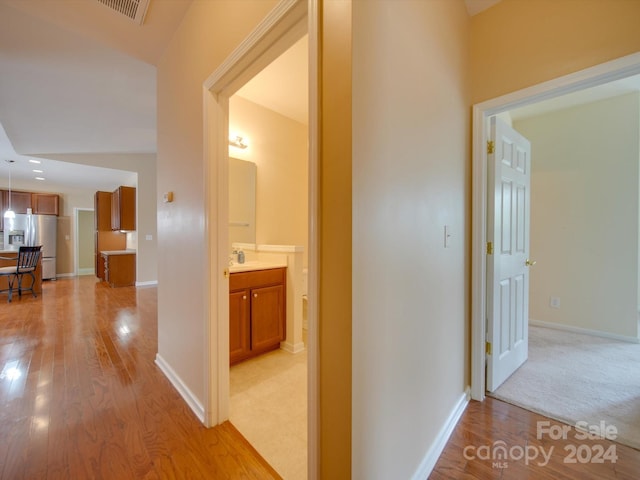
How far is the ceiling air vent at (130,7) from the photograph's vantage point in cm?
168

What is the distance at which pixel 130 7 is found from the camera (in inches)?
67.7

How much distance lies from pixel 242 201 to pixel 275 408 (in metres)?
2.11

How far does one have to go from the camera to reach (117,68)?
2.55 m

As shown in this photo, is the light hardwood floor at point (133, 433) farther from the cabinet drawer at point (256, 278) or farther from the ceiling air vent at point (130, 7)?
the ceiling air vent at point (130, 7)

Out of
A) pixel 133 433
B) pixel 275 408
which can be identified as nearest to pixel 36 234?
pixel 133 433

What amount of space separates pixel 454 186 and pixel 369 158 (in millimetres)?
1023

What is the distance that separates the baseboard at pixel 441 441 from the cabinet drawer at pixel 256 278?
5.59 ft

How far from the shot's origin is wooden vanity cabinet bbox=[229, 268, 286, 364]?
2262 millimetres

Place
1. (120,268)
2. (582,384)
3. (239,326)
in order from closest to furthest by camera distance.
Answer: (582,384)
(239,326)
(120,268)

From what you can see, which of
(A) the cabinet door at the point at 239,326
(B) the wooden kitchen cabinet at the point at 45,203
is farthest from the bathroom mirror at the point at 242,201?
(B) the wooden kitchen cabinet at the point at 45,203

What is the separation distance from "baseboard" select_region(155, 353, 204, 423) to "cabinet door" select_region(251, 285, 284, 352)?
0.64 metres

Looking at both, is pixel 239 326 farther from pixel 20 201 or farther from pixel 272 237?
pixel 20 201

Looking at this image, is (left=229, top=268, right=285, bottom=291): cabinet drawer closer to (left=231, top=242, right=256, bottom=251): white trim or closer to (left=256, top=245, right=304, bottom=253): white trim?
(left=256, top=245, right=304, bottom=253): white trim

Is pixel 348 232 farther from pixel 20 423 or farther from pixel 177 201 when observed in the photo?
pixel 20 423
